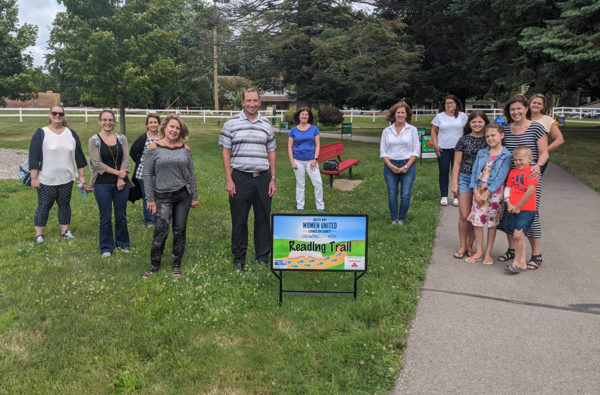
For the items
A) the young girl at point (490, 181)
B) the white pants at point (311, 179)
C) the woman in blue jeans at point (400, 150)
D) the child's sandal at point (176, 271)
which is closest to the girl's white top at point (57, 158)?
the child's sandal at point (176, 271)

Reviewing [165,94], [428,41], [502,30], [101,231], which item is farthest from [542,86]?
[165,94]

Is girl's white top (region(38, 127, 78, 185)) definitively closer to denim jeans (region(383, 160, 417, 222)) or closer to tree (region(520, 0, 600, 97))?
denim jeans (region(383, 160, 417, 222))

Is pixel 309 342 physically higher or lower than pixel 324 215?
lower

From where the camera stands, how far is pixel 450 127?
28.2 ft

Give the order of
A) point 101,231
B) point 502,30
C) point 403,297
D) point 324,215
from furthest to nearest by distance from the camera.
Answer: point 502,30
point 101,231
point 403,297
point 324,215

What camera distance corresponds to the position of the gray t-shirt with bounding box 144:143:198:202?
5.13 m

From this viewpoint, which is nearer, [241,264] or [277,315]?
[277,315]

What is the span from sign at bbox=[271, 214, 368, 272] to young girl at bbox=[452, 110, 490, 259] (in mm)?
2148

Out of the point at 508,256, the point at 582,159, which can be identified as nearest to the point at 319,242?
the point at 508,256

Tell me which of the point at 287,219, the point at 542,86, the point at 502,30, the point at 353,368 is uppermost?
the point at 502,30

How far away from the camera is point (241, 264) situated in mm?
5570

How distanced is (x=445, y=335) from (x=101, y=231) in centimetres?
443

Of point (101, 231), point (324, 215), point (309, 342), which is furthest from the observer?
point (101, 231)

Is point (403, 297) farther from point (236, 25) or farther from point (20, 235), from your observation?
point (236, 25)
